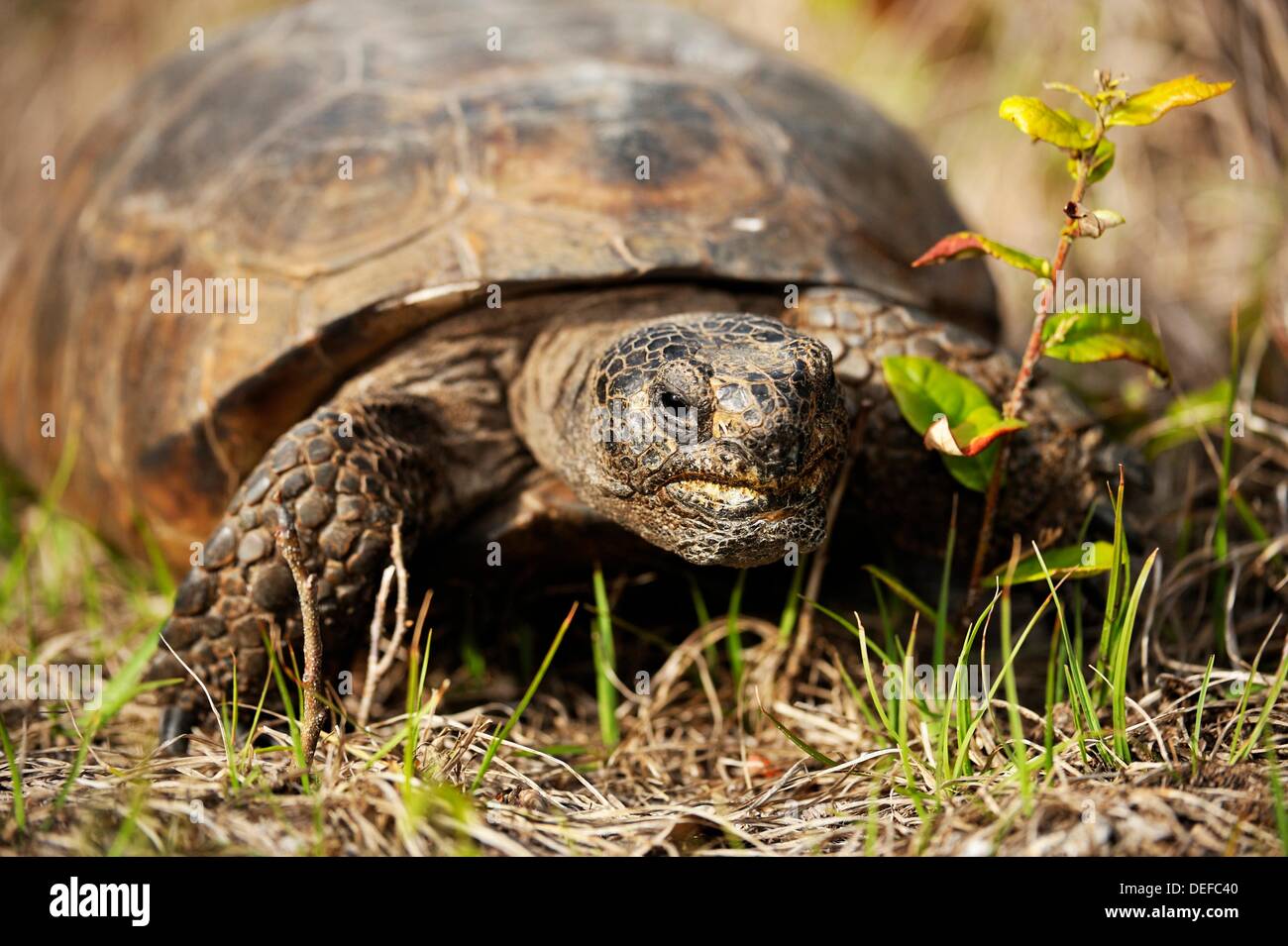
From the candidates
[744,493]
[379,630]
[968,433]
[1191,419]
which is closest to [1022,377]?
[968,433]

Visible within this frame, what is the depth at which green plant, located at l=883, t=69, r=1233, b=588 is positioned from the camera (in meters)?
2.35

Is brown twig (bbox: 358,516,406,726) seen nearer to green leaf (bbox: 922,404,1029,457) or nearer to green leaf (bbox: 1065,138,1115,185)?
green leaf (bbox: 922,404,1029,457)

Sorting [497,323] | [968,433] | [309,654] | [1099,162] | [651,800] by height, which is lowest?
[651,800]

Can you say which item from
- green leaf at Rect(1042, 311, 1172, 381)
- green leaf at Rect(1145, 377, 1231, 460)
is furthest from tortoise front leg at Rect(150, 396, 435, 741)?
green leaf at Rect(1145, 377, 1231, 460)

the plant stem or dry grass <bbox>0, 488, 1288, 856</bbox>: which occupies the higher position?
the plant stem

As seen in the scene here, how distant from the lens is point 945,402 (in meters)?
2.73

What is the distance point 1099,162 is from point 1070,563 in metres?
0.95

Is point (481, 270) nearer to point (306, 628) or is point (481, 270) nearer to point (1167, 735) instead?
point (306, 628)

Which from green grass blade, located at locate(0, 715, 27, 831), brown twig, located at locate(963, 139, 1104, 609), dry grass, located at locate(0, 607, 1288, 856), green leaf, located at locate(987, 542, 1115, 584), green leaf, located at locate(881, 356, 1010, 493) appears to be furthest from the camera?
green leaf, located at locate(881, 356, 1010, 493)

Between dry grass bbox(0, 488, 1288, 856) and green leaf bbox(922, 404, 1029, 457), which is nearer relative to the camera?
dry grass bbox(0, 488, 1288, 856)

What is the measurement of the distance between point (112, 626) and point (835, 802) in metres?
2.59

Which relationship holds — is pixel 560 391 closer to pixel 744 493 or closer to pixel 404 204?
pixel 404 204

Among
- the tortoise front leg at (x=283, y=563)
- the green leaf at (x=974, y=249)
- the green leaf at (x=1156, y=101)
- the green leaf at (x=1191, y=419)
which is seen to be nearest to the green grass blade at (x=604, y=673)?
the tortoise front leg at (x=283, y=563)

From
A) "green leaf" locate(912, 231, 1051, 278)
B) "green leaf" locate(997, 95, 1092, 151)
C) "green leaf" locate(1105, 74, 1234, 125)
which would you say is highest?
"green leaf" locate(1105, 74, 1234, 125)
